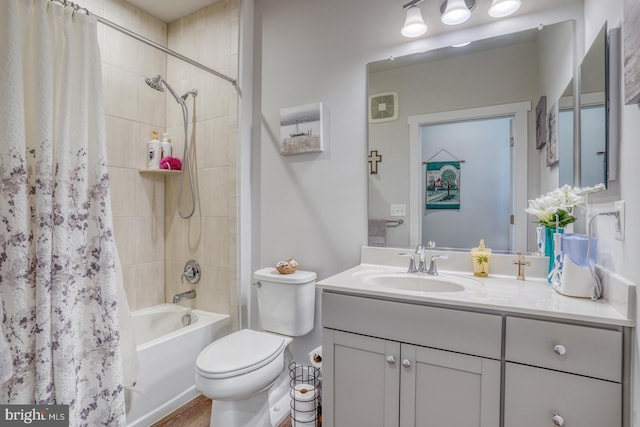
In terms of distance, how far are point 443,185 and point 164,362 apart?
1.82 meters

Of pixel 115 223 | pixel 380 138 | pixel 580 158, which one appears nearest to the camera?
pixel 580 158

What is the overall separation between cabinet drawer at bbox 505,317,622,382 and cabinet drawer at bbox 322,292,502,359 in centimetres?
6

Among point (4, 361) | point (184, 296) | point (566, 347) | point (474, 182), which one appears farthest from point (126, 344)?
point (474, 182)

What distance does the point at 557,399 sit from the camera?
105cm

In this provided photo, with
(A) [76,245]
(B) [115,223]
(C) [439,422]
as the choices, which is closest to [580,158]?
(C) [439,422]

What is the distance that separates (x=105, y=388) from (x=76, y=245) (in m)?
0.59

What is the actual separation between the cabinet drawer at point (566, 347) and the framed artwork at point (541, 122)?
0.88 metres

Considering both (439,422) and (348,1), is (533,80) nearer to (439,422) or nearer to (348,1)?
(348,1)

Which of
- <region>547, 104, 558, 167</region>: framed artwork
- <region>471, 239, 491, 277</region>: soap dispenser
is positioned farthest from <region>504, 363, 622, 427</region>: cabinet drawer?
<region>547, 104, 558, 167</region>: framed artwork

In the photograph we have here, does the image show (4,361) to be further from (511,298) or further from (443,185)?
(443,185)

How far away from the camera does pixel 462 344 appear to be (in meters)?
1.20

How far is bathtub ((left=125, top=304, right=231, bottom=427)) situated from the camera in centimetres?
175

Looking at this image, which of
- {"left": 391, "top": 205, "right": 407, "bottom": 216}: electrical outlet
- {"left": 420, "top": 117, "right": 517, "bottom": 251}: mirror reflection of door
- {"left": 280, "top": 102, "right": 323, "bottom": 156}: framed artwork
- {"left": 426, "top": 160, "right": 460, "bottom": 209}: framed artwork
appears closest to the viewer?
{"left": 420, "top": 117, "right": 517, "bottom": 251}: mirror reflection of door

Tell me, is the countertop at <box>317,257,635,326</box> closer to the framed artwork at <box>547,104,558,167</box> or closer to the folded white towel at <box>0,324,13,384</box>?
the framed artwork at <box>547,104,558,167</box>
